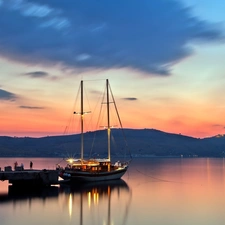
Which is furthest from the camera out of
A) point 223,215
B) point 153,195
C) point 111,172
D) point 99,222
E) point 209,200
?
point 111,172

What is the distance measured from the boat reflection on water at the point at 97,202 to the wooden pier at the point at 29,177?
2363 millimetres

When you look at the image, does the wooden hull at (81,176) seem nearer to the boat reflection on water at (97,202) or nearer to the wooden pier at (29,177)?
the boat reflection on water at (97,202)

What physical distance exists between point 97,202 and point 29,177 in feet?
41.8

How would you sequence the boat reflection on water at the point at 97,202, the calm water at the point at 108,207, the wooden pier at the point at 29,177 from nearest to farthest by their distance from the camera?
the calm water at the point at 108,207 < the boat reflection on water at the point at 97,202 < the wooden pier at the point at 29,177

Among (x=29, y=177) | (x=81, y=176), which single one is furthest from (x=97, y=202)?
(x=81, y=176)

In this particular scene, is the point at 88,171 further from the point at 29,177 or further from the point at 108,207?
the point at 108,207

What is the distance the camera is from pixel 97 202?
47.7m

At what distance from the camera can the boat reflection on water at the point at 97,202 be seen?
37344 millimetres

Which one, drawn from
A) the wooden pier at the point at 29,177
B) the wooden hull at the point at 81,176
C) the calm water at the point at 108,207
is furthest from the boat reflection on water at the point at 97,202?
the wooden pier at the point at 29,177

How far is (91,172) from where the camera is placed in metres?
66.1

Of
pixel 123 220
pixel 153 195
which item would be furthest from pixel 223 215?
pixel 153 195

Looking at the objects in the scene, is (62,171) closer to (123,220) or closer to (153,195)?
(153,195)

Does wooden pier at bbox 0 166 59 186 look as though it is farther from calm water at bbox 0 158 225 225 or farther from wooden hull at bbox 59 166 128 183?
wooden hull at bbox 59 166 128 183

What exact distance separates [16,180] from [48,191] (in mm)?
5422
